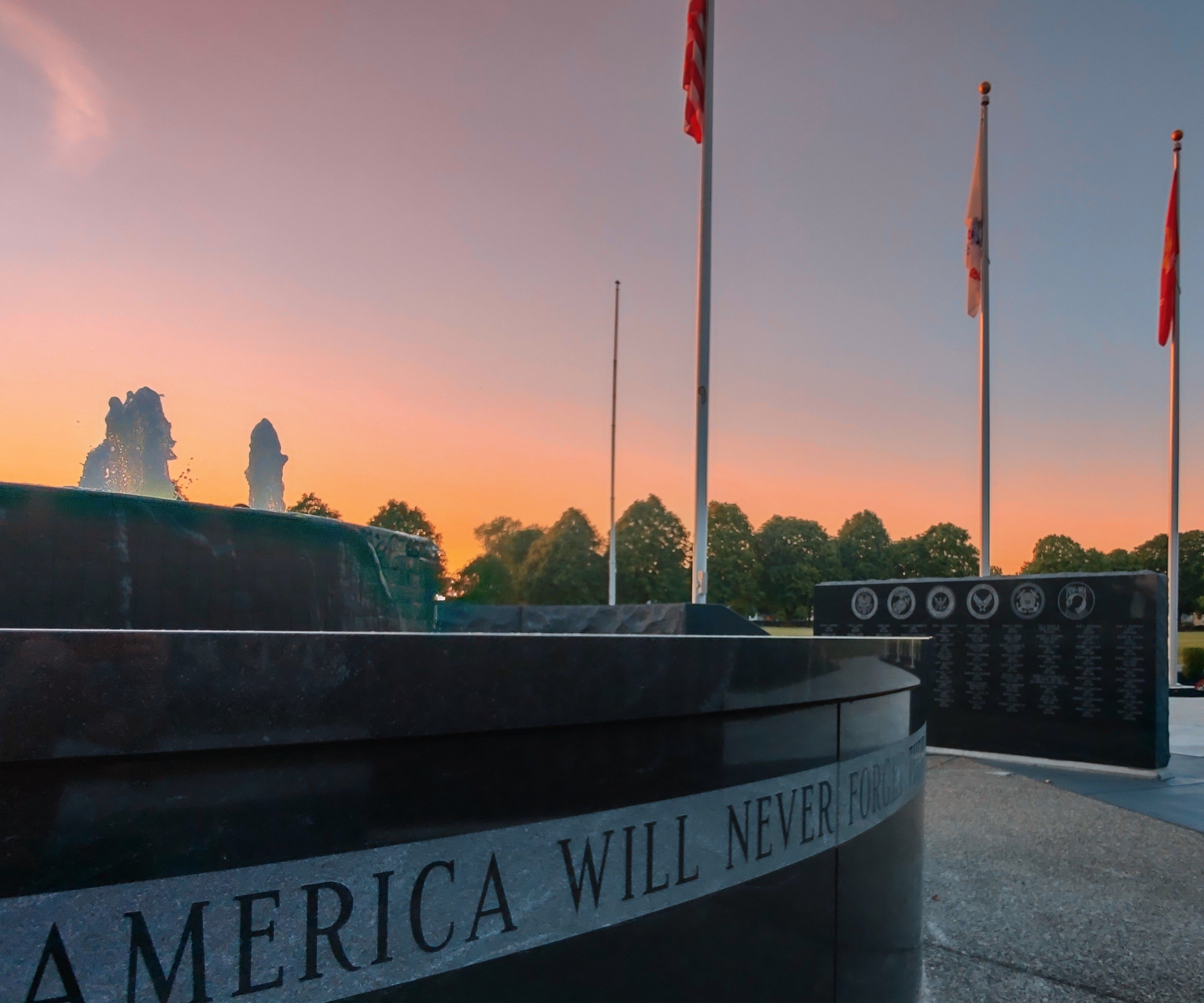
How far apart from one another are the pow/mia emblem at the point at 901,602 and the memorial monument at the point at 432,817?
28.9 feet

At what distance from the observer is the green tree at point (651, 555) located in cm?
6231

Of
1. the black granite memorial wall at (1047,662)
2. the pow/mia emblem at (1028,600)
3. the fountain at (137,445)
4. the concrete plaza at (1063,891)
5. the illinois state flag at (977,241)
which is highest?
the illinois state flag at (977,241)

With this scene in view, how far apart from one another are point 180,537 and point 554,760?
2655 mm

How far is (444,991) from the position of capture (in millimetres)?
1354

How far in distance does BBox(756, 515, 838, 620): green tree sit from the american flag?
61943 millimetres

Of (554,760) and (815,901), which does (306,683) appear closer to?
(554,760)

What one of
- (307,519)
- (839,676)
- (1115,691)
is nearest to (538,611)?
(1115,691)

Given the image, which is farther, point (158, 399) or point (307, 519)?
point (158, 399)

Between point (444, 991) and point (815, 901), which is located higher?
point (444, 991)

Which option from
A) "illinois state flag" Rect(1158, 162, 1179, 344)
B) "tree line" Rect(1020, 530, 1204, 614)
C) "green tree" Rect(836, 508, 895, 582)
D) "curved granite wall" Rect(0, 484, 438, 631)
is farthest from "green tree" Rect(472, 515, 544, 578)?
"curved granite wall" Rect(0, 484, 438, 631)

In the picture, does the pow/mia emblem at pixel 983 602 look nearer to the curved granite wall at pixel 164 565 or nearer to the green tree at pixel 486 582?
the curved granite wall at pixel 164 565

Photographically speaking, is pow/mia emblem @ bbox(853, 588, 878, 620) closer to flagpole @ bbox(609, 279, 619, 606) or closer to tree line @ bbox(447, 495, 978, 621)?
flagpole @ bbox(609, 279, 619, 606)

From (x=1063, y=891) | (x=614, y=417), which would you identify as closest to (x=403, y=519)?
(x=614, y=417)

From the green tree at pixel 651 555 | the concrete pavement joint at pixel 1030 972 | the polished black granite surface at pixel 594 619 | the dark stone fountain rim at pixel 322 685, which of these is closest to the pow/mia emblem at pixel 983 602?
the polished black granite surface at pixel 594 619
